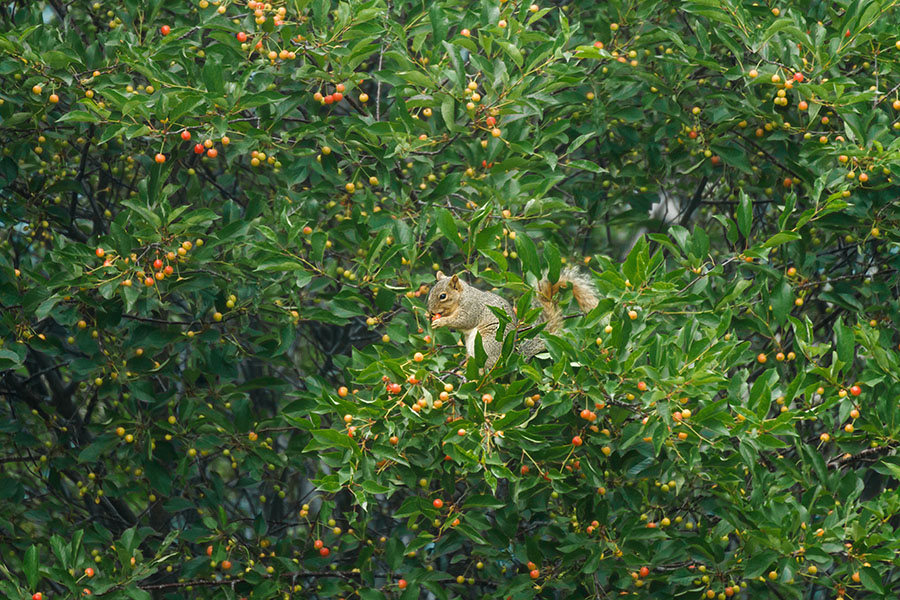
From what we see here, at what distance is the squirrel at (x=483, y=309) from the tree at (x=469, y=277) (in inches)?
3.6

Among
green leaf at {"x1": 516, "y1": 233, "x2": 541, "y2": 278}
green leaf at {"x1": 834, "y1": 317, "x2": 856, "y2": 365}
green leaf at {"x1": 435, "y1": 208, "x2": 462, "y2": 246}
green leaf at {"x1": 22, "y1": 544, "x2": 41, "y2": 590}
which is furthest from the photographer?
green leaf at {"x1": 22, "y1": 544, "x2": 41, "y2": 590}

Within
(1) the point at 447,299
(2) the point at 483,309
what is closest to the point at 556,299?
(2) the point at 483,309

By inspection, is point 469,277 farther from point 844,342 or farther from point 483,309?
point 844,342

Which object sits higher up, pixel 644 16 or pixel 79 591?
pixel 644 16

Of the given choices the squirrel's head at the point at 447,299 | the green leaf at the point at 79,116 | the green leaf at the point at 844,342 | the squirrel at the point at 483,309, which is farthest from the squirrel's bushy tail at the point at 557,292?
the green leaf at the point at 79,116

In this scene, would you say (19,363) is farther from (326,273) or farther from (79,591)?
(326,273)

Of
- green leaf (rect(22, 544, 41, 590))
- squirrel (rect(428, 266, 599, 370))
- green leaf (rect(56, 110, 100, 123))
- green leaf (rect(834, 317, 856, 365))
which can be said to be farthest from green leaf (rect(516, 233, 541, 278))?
green leaf (rect(22, 544, 41, 590))

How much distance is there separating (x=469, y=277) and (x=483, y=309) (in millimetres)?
1372

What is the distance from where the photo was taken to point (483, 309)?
4602 mm

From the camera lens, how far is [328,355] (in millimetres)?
6184

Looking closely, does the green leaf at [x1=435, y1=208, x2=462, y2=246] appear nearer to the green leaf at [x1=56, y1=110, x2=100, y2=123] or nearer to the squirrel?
the squirrel

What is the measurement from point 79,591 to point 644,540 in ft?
7.09

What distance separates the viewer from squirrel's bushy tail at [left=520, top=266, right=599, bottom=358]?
14.8 ft

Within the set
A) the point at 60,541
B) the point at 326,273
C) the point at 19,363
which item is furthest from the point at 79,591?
the point at 326,273
